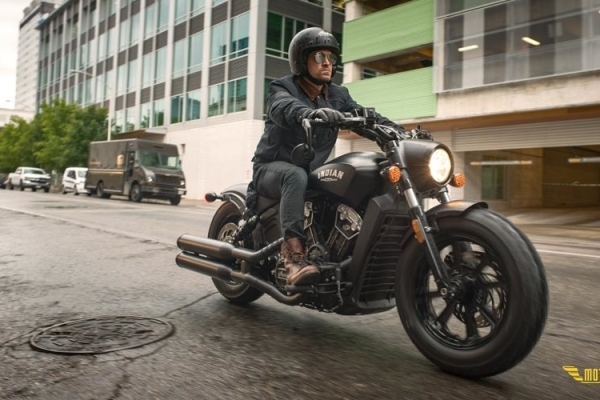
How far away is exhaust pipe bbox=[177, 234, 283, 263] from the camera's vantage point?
3508 mm

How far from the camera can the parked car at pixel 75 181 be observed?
104 ft

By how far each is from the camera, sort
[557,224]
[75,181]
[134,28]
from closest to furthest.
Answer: [557,224] < [75,181] < [134,28]

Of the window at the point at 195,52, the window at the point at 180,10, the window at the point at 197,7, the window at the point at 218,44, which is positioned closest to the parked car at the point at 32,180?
the window at the point at 195,52

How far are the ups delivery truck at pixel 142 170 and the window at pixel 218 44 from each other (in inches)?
384

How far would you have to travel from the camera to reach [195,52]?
3562cm

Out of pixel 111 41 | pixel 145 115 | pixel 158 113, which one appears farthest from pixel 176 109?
pixel 111 41

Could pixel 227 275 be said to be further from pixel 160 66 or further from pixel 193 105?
pixel 160 66

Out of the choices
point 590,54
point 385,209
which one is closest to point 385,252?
point 385,209

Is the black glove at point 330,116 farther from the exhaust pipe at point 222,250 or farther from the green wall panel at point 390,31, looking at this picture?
the green wall panel at point 390,31

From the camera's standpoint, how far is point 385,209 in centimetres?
289

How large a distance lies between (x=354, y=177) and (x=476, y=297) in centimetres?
92

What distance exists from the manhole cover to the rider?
1.01 meters

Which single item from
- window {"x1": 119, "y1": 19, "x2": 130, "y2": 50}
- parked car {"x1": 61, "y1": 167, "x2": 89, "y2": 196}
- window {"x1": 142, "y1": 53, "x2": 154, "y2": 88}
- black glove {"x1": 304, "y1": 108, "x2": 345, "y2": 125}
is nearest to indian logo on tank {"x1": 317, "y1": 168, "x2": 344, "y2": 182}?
black glove {"x1": 304, "y1": 108, "x2": 345, "y2": 125}

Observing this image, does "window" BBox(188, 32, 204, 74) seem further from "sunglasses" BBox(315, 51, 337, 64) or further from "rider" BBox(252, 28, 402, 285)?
"sunglasses" BBox(315, 51, 337, 64)
